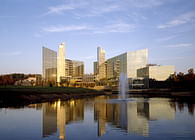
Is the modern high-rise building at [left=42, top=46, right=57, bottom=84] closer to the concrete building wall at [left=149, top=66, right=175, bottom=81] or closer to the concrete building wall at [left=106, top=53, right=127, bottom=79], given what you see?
the concrete building wall at [left=106, top=53, right=127, bottom=79]

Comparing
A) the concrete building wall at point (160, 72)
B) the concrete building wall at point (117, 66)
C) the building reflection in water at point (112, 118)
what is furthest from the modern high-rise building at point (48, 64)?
the building reflection in water at point (112, 118)

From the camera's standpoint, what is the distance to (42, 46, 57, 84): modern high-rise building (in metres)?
141

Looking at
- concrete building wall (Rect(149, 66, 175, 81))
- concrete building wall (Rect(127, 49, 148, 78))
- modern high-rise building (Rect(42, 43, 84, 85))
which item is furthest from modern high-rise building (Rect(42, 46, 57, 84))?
concrete building wall (Rect(149, 66, 175, 81))

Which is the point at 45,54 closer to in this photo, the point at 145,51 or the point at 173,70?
the point at 145,51

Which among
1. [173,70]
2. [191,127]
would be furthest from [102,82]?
[191,127]

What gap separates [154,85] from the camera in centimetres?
12706

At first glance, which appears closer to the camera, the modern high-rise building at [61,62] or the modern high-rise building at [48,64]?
the modern high-rise building at [48,64]

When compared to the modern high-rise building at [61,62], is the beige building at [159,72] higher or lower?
lower

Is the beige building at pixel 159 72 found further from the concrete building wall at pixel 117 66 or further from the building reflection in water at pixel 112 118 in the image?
the building reflection in water at pixel 112 118

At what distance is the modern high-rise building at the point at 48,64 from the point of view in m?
141

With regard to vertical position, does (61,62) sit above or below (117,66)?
above

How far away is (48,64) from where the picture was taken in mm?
145375

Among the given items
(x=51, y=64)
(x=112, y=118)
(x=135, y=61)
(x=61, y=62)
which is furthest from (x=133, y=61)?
(x=112, y=118)

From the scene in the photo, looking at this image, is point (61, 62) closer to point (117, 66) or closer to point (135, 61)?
point (117, 66)
